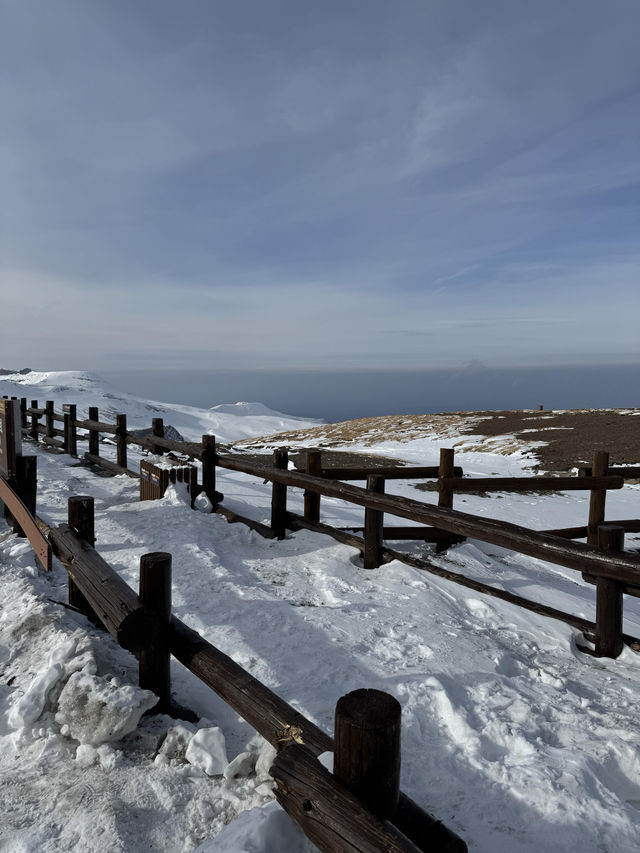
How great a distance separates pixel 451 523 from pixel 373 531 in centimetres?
131

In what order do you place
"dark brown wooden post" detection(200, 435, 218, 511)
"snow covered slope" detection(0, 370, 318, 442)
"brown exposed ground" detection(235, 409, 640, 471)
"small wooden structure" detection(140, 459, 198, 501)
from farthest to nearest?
"snow covered slope" detection(0, 370, 318, 442)
"brown exposed ground" detection(235, 409, 640, 471)
"dark brown wooden post" detection(200, 435, 218, 511)
"small wooden structure" detection(140, 459, 198, 501)

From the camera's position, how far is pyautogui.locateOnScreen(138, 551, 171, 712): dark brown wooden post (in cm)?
287

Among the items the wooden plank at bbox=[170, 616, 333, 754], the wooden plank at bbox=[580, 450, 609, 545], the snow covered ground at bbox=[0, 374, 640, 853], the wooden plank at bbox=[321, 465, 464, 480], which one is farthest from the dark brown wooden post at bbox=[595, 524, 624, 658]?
the wooden plank at bbox=[580, 450, 609, 545]

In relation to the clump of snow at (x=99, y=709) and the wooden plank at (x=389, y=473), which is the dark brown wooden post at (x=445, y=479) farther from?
the clump of snow at (x=99, y=709)

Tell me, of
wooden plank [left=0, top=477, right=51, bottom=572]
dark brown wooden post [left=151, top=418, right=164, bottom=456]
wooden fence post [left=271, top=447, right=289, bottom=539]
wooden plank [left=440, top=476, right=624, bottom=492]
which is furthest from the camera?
dark brown wooden post [left=151, top=418, right=164, bottom=456]

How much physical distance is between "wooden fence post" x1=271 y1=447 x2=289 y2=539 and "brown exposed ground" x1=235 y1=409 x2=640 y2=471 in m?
11.0

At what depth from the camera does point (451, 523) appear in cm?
452

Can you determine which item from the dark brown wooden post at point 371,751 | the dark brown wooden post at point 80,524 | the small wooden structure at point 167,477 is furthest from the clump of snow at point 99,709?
the small wooden structure at point 167,477

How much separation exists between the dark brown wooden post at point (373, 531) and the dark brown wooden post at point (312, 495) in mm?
1044

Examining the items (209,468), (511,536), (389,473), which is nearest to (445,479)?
(389,473)

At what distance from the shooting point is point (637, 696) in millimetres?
3508

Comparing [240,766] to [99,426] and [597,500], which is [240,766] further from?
[99,426]

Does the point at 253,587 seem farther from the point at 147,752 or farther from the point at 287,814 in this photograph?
the point at 287,814

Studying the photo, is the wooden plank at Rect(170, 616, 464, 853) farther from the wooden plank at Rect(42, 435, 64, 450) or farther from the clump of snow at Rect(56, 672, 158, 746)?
the wooden plank at Rect(42, 435, 64, 450)
